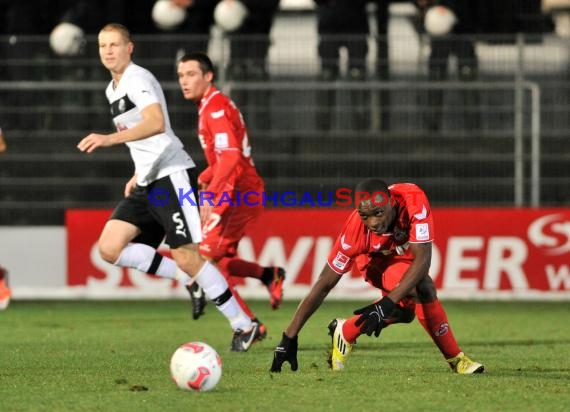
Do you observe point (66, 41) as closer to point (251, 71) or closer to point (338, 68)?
point (251, 71)

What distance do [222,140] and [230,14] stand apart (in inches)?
261

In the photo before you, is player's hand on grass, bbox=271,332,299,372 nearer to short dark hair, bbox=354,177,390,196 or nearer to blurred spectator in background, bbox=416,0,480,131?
short dark hair, bbox=354,177,390,196

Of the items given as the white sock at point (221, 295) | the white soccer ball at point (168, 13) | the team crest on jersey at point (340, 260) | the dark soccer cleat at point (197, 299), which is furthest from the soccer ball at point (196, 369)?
the white soccer ball at point (168, 13)

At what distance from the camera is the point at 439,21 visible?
17.0 meters

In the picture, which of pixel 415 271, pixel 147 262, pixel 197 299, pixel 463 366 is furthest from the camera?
pixel 197 299

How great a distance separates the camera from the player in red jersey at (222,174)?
10805 millimetres

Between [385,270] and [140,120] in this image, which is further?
[140,120]

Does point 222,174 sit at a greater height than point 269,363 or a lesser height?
greater

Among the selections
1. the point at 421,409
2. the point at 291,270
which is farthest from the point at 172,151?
the point at 291,270

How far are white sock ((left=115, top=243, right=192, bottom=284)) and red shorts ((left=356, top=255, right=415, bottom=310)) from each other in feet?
6.46

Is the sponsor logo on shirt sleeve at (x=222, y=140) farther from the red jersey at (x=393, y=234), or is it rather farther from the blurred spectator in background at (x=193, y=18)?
the blurred spectator in background at (x=193, y=18)

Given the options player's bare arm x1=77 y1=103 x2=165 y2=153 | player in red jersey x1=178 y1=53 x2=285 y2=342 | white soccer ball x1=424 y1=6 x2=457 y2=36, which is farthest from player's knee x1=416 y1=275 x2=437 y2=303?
white soccer ball x1=424 y1=6 x2=457 y2=36

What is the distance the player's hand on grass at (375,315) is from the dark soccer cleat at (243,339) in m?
2.01

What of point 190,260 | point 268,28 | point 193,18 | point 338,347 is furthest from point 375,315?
point 193,18
